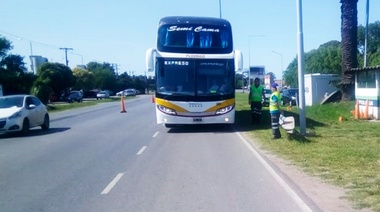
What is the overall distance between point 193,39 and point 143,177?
31.0 ft

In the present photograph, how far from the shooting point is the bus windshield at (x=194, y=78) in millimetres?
17266

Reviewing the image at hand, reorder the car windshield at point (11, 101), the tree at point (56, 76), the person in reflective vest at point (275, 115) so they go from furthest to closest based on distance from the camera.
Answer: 1. the tree at point (56, 76)
2. the car windshield at point (11, 101)
3. the person in reflective vest at point (275, 115)

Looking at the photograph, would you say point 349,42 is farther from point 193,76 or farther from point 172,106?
point 172,106

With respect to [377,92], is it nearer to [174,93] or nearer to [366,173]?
[174,93]

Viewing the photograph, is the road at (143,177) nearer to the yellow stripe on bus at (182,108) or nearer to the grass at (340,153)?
the grass at (340,153)

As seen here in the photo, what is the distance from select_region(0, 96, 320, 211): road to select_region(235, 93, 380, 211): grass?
78cm

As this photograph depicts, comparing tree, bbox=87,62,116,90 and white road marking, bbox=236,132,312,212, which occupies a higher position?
tree, bbox=87,62,116,90

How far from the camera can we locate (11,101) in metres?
19.0

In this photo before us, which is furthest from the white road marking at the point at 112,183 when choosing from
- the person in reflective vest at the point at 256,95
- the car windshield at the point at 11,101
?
the car windshield at the point at 11,101

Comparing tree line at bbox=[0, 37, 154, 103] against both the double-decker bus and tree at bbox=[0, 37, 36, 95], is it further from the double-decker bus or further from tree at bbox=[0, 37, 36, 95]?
the double-decker bus

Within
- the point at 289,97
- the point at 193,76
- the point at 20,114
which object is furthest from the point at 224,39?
the point at 289,97

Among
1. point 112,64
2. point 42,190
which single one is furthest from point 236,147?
point 112,64

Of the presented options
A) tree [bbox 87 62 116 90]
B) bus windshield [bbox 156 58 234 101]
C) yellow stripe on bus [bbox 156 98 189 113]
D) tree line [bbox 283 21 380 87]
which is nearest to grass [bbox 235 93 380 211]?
bus windshield [bbox 156 58 234 101]

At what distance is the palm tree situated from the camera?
24844 millimetres
